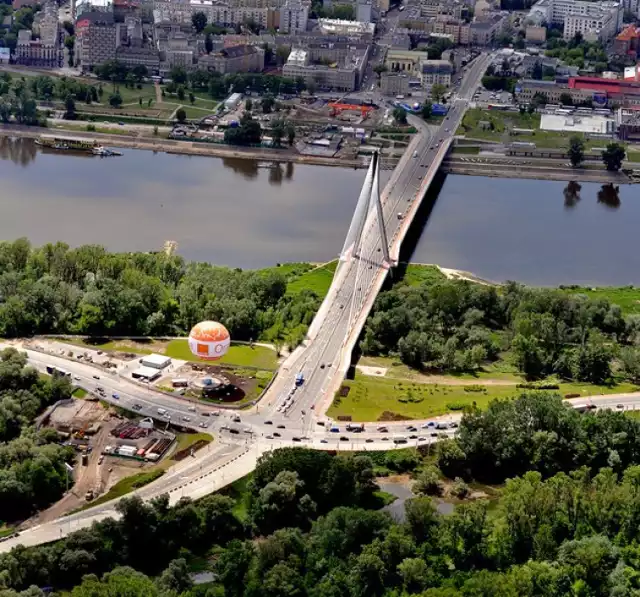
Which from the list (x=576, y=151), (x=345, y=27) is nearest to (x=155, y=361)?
(x=576, y=151)

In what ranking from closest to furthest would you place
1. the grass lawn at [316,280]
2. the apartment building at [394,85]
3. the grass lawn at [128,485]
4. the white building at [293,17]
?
1. the grass lawn at [128,485]
2. the grass lawn at [316,280]
3. the apartment building at [394,85]
4. the white building at [293,17]

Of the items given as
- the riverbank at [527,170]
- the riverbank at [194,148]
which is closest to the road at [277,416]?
the riverbank at [194,148]

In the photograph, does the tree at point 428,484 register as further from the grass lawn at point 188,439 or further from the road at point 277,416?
the grass lawn at point 188,439

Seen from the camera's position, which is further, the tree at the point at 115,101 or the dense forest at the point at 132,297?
the tree at the point at 115,101

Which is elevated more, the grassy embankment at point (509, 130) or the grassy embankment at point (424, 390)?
the grassy embankment at point (509, 130)

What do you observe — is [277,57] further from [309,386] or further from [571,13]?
[309,386]

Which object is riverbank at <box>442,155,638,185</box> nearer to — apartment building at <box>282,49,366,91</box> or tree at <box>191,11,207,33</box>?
apartment building at <box>282,49,366,91</box>

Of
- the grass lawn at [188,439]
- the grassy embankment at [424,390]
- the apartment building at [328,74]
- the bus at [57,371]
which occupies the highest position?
the apartment building at [328,74]
